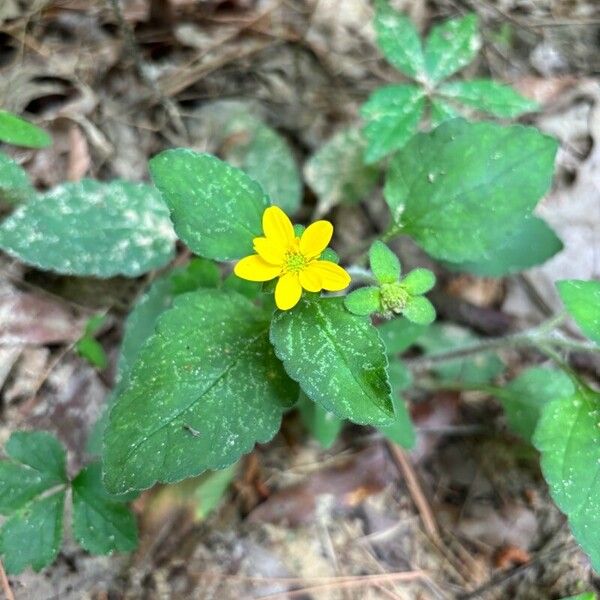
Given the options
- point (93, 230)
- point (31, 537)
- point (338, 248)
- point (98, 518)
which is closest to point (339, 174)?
point (338, 248)

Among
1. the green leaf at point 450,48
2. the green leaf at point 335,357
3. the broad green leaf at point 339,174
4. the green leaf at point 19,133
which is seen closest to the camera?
the green leaf at point 335,357

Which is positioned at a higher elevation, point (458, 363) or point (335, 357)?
point (335, 357)

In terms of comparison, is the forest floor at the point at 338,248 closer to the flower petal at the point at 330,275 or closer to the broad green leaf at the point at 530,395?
the broad green leaf at the point at 530,395

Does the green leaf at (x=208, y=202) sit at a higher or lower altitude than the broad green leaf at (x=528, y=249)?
higher

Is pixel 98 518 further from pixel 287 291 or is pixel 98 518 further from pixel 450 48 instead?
pixel 450 48

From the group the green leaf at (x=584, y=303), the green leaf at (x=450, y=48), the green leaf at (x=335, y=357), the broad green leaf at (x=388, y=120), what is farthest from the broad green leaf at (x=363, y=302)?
the green leaf at (x=450, y=48)

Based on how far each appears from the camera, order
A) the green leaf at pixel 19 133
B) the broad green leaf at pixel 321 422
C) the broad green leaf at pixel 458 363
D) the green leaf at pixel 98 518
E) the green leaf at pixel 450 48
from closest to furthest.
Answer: the green leaf at pixel 98 518 → the green leaf at pixel 19 133 → the broad green leaf at pixel 321 422 → the green leaf at pixel 450 48 → the broad green leaf at pixel 458 363
